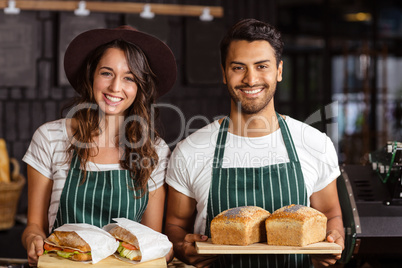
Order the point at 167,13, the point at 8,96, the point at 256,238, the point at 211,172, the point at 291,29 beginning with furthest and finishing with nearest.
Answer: the point at 291,29 → the point at 167,13 → the point at 8,96 → the point at 211,172 → the point at 256,238

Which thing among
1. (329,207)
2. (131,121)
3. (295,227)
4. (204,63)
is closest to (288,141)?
(329,207)

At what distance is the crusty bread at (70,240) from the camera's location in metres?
1.79

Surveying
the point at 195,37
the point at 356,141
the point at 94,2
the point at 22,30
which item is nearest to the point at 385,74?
the point at 356,141

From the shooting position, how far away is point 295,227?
185cm

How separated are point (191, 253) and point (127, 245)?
29cm

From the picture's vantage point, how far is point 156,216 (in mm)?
2238

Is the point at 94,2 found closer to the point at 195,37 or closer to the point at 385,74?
the point at 195,37

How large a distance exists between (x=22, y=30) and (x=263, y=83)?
3.23 m

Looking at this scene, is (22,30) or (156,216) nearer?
(156,216)

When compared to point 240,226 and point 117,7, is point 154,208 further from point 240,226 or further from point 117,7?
point 117,7

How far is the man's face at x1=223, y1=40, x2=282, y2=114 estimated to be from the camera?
2027 millimetres

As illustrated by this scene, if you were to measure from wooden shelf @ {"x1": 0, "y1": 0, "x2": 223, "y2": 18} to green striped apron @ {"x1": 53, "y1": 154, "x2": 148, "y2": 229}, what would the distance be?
2.84 m

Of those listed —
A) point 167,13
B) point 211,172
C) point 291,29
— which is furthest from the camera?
point 291,29

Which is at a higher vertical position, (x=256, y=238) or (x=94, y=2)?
(x=94, y=2)
